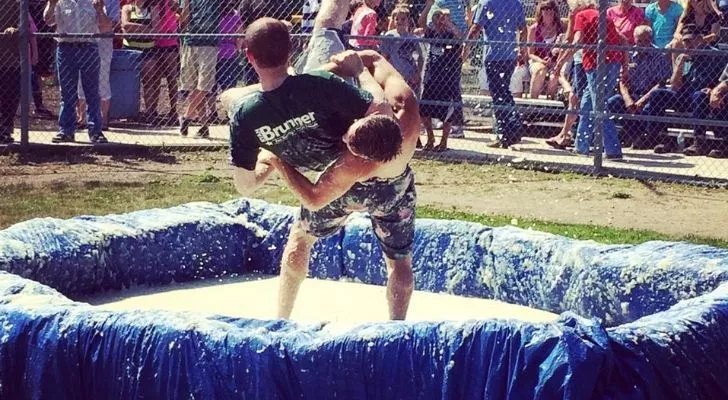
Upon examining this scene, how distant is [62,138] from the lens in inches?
480

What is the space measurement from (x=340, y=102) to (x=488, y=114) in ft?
31.9

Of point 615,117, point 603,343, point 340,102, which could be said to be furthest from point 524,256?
point 615,117

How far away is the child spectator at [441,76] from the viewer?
1227cm

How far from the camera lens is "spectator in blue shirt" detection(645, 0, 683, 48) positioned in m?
12.1

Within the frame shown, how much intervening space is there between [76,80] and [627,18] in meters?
5.23

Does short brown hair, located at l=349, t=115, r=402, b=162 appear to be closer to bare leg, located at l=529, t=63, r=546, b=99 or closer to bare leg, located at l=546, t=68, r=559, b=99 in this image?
bare leg, located at l=546, t=68, r=559, b=99

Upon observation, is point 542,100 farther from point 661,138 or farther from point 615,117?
point 615,117

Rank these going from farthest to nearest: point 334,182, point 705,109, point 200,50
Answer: point 200,50 → point 705,109 → point 334,182

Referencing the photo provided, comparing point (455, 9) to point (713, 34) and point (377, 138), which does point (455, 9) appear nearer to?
point (713, 34)

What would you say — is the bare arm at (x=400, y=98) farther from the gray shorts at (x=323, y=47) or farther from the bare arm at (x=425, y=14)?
the bare arm at (x=425, y=14)

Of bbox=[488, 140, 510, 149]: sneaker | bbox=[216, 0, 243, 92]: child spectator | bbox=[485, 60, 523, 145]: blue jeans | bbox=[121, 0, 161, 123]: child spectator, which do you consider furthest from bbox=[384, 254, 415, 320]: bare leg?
bbox=[121, 0, 161, 123]: child spectator

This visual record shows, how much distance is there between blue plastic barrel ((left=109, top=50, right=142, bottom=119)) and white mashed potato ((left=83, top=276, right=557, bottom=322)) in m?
6.92

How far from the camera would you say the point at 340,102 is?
5.41 meters

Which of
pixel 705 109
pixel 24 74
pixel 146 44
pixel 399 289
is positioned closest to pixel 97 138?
pixel 24 74
